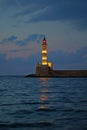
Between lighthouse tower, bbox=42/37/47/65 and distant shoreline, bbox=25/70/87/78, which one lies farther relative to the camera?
distant shoreline, bbox=25/70/87/78

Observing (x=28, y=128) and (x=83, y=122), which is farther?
(x=83, y=122)

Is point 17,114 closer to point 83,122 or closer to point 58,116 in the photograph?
point 58,116

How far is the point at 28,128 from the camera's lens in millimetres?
10570

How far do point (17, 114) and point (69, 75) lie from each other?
107651 mm

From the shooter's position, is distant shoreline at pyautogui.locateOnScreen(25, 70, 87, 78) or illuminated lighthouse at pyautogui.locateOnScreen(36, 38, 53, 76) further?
distant shoreline at pyautogui.locateOnScreen(25, 70, 87, 78)

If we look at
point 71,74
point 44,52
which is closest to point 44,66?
point 44,52

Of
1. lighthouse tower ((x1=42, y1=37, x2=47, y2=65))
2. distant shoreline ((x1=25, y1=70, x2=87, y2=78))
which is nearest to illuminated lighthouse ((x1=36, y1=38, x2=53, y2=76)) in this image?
lighthouse tower ((x1=42, y1=37, x2=47, y2=65))

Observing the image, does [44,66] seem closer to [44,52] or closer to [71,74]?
[44,52]

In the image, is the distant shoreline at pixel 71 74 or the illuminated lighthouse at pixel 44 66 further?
the distant shoreline at pixel 71 74

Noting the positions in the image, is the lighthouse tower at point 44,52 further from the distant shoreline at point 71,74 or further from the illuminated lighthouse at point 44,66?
the distant shoreline at point 71,74

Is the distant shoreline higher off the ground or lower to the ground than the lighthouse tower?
lower

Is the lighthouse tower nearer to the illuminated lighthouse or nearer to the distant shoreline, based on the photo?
the illuminated lighthouse

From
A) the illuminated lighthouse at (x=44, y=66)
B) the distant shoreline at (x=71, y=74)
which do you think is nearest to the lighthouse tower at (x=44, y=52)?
the illuminated lighthouse at (x=44, y=66)

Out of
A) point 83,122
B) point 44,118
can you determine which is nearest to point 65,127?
point 83,122
